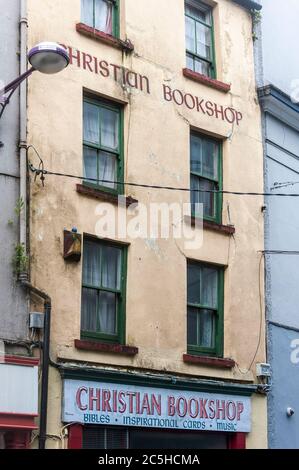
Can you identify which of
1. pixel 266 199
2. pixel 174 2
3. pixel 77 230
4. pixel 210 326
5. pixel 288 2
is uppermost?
pixel 288 2

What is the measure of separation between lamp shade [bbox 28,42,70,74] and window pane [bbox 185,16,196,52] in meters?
6.50

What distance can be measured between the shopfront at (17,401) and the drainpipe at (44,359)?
0.16 meters

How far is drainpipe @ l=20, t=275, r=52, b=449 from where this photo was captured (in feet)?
48.9

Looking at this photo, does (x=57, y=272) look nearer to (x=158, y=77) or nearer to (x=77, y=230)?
(x=77, y=230)

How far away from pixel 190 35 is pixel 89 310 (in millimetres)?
6661

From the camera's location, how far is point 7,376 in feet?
47.6

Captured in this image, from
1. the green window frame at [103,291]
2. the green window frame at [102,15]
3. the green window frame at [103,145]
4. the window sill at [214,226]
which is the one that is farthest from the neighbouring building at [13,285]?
the window sill at [214,226]

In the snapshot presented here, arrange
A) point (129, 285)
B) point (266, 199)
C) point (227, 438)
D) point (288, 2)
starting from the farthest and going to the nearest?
point (288, 2) → point (266, 199) → point (227, 438) → point (129, 285)

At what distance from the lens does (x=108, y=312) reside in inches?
662

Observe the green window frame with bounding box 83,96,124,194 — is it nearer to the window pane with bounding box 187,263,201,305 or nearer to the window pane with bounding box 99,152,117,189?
the window pane with bounding box 99,152,117,189

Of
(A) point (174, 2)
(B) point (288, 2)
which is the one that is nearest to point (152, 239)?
(A) point (174, 2)

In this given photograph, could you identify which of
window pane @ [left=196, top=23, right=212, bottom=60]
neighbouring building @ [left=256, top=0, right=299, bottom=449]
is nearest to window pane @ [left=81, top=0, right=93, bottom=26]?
window pane @ [left=196, top=23, right=212, bottom=60]

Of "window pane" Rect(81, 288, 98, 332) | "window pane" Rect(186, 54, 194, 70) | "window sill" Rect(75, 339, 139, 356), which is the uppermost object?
"window pane" Rect(186, 54, 194, 70)

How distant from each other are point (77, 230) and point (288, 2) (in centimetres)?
1012
